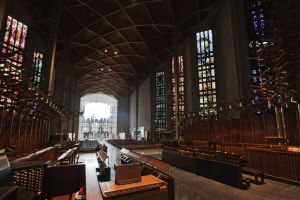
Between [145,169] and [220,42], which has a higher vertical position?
[220,42]

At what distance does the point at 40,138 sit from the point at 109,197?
9.64 meters

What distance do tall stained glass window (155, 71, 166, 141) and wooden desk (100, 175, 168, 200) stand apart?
69.8 ft

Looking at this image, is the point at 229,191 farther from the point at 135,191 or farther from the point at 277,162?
the point at 135,191

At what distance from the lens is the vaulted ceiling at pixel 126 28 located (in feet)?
46.2

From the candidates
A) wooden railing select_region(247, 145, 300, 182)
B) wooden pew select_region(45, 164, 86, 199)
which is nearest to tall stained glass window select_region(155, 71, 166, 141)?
wooden railing select_region(247, 145, 300, 182)

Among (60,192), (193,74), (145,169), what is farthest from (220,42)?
(60,192)

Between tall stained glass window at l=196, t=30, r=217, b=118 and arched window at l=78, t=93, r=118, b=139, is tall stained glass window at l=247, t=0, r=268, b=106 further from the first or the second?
arched window at l=78, t=93, r=118, b=139

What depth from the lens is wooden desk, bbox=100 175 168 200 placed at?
68.5 inches

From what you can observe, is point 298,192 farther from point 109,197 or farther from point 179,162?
point 109,197

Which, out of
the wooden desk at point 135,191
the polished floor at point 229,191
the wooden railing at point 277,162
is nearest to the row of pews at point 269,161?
the wooden railing at point 277,162

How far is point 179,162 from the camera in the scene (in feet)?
22.8

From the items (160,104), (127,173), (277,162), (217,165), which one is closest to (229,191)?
(217,165)

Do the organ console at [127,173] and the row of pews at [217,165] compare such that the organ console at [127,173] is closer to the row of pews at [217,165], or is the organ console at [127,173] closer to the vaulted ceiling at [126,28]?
the row of pews at [217,165]

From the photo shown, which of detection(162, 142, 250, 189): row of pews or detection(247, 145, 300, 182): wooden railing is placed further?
detection(247, 145, 300, 182): wooden railing
